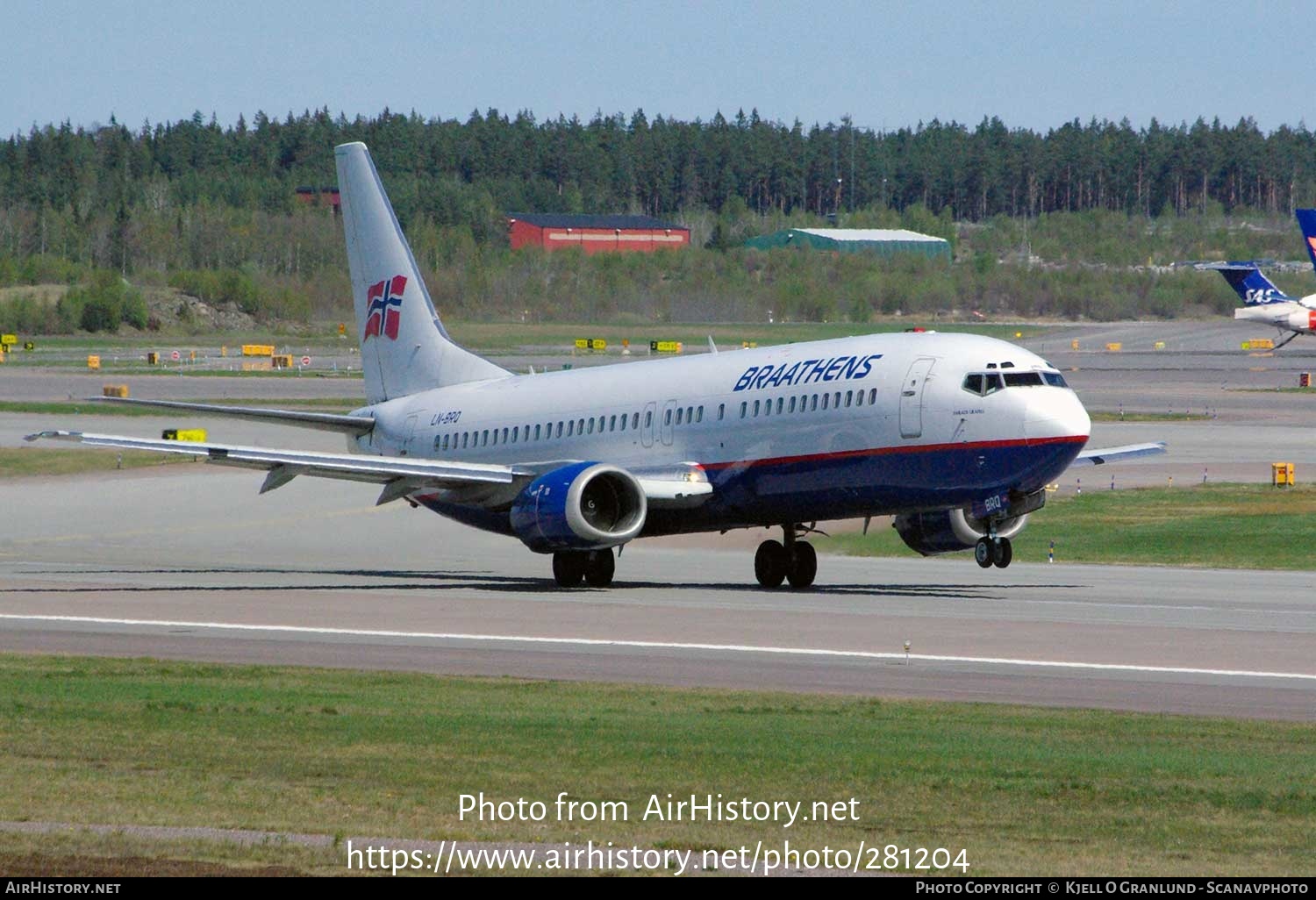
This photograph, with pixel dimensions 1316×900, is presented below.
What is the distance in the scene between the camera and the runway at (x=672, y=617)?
2516 cm

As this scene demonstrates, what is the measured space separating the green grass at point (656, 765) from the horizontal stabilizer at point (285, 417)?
1311 centimetres

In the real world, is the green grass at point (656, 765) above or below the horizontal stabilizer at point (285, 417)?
below

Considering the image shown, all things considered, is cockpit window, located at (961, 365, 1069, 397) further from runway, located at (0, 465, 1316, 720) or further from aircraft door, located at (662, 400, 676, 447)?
aircraft door, located at (662, 400, 676, 447)

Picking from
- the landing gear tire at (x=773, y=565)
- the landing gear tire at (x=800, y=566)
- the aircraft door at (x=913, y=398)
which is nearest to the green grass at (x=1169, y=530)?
the landing gear tire at (x=800, y=566)

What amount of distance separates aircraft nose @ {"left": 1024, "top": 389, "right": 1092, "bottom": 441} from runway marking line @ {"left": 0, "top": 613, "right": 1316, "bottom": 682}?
25.5 feet

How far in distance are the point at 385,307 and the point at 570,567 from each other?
10358 millimetres

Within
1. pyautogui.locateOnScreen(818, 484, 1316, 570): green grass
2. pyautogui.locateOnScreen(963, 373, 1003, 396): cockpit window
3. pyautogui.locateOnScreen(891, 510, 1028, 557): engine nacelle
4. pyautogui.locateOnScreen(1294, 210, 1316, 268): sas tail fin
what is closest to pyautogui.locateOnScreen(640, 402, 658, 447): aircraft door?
pyautogui.locateOnScreen(891, 510, 1028, 557): engine nacelle

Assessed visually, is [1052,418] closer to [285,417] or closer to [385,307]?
[285,417]

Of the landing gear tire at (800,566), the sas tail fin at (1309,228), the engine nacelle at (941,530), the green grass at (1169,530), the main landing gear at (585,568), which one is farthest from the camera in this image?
the sas tail fin at (1309,228)

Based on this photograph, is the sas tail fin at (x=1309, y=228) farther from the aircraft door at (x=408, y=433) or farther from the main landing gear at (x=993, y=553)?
the main landing gear at (x=993, y=553)

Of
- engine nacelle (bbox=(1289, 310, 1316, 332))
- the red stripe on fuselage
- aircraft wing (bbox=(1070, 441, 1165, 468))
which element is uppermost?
the red stripe on fuselage

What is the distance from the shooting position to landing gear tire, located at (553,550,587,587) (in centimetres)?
3959

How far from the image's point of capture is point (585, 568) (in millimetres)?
39688

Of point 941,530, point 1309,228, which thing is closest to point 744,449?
point 941,530
